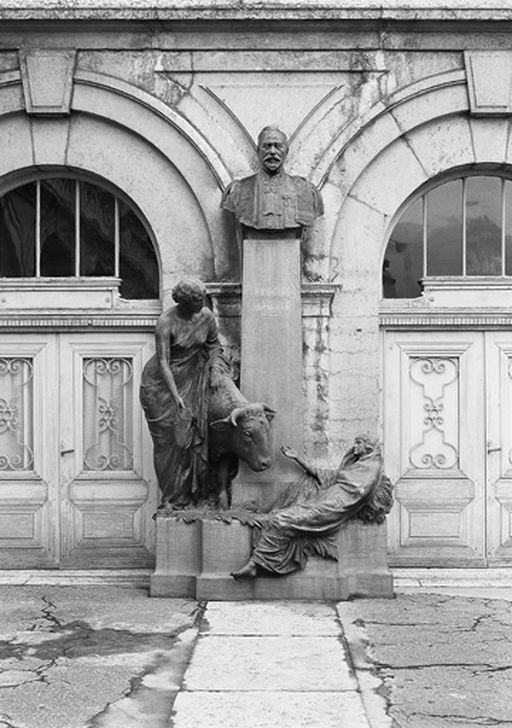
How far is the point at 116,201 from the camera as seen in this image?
9805 mm

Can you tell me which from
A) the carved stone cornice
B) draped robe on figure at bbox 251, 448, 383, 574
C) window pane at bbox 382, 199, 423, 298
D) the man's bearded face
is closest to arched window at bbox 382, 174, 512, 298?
window pane at bbox 382, 199, 423, 298

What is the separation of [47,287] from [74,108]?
5.21 ft

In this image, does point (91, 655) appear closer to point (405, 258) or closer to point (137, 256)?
point (137, 256)

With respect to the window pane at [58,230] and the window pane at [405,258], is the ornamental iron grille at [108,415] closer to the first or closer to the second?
the window pane at [58,230]

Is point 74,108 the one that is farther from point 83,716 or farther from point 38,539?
point 83,716

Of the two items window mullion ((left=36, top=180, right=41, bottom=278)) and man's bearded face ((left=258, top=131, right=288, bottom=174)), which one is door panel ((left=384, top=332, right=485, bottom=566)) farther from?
window mullion ((left=36, top=180, right=41, bottom=278))

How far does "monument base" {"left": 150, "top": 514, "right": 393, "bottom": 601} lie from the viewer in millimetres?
8242

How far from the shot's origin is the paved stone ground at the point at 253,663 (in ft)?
18.1

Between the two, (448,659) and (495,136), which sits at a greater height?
(495,136)

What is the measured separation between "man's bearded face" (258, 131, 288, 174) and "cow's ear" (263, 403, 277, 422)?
1.95m

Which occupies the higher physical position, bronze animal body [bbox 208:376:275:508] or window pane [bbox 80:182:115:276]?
window pane [bbox 80:182:115:276]

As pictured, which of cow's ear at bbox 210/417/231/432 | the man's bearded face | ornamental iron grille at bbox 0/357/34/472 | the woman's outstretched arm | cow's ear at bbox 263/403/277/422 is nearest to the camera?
cow's ear at bbox 210/417/231/432

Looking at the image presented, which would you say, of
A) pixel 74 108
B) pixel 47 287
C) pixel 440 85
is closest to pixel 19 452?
pixel 47 287

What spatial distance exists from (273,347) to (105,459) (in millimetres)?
2035
